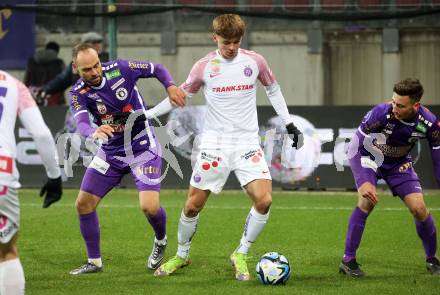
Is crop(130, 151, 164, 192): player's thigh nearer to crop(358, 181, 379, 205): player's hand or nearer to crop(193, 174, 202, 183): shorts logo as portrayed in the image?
crop(193, 174, 202, 183): shorts logo

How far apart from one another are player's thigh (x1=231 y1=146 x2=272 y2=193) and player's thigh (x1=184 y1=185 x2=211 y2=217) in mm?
347

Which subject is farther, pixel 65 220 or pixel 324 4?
pixel 324 4

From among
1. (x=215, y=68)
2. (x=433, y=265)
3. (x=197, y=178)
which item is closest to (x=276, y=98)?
(x=215, y=68)

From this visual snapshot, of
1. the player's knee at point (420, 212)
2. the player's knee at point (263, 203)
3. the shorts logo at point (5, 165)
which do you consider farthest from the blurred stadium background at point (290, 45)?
the shorts logo at point (5, 165)

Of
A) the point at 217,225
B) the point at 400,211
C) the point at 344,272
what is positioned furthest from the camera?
the point at 400,211

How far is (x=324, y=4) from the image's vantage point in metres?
19.3

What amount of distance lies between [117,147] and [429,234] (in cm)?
305

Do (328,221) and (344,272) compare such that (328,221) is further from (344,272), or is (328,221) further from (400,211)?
(344,272)

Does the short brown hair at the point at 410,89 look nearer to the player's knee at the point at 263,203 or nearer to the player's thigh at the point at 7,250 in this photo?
the player's knee at the point at 263,203

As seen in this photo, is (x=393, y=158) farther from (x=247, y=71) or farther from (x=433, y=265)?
(x=247, y=71)

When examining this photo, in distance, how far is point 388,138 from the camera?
331 inches

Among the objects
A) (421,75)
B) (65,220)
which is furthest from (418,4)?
(65,220)

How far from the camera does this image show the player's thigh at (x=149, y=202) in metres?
8.43

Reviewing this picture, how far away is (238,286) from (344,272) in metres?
1.18
